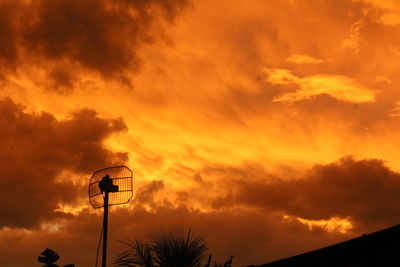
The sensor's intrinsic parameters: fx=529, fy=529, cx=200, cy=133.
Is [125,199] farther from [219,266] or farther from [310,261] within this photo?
[310,261]

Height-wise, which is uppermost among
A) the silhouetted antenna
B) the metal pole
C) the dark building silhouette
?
the silhouetted antenna

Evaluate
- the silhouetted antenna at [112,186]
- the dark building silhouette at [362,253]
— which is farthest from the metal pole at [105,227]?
the dark building silhouette at [362,253]

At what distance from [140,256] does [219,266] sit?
2220 millimetres

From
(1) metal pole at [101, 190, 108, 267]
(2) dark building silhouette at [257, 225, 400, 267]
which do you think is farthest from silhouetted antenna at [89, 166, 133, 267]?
(2) dark building silhouette at [257, 225, 400, 267]

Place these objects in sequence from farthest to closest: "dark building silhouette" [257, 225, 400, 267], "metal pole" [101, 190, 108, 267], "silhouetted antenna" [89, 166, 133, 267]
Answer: "silhouetted antenna" [89, 166, 133, 267] → "metal pole" [101, 190, 108, 267] → "dark building silhouette" [257, 225, 400, 267]

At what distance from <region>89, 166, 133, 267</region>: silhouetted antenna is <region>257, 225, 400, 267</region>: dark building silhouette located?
6.42 metres

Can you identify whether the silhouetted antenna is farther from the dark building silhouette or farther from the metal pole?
the dark building silhouette

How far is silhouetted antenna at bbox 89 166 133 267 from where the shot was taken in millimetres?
14602

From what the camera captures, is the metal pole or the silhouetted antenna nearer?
the metal pole

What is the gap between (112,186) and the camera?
14609 millimetres

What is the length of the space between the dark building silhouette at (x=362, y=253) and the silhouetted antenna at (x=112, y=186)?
6424mm

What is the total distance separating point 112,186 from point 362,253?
7.49m

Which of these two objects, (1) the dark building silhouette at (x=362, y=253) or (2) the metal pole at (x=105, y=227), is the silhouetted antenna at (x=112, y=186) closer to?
(2) the metal pole at (x=105, y=227)

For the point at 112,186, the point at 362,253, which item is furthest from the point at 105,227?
the point at 362,253
